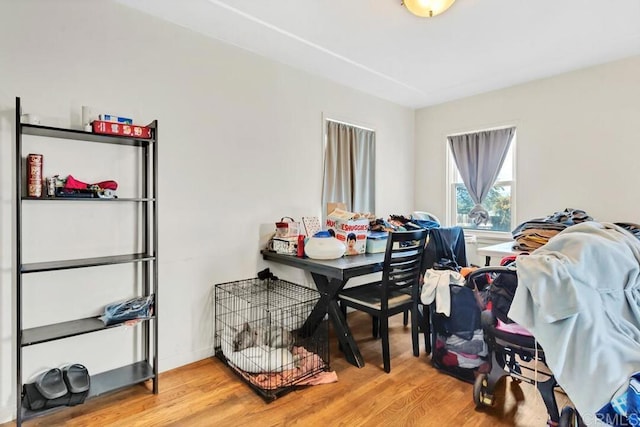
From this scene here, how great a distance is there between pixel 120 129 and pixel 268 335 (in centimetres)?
165

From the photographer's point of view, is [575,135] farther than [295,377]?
Yes

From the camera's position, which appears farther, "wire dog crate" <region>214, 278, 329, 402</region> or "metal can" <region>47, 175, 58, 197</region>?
"wire dog crate" <region>214, 278, 329, 402</region>

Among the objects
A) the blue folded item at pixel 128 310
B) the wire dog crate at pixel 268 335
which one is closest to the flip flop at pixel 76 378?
the blue folded item at pixel 128 310


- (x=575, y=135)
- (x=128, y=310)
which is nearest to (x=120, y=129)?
(x=128, y=310)

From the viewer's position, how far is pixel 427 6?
80.0 inches

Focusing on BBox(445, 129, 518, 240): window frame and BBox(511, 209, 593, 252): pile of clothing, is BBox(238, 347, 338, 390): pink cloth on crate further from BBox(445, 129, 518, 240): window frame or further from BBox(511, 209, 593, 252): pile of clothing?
BBox(445, 129, 518, 240): window frame

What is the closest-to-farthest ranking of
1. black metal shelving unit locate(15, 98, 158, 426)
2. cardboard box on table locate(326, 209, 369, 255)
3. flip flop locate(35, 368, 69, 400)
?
black metal shelving unit locate(15, 98, 158, 426) < flip flop locate(35, 368, 69, 400) < cardboard box on table locate(326, 209, 369, 255)

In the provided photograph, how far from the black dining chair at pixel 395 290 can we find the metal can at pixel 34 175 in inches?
78.8

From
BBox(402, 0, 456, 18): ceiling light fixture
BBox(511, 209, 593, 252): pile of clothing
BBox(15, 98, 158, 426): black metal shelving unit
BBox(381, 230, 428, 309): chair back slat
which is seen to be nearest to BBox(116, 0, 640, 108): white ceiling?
BBox(402, 0, 456, 18): ceiling light fixture

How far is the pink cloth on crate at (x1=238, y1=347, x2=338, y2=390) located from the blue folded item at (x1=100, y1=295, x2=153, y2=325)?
75 cm

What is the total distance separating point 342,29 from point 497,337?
7.28 feet

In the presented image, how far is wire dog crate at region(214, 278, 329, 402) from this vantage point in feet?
7.32

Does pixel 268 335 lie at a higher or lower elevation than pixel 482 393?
higher

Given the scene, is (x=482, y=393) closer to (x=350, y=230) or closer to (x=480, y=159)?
(x=350, y=230)
